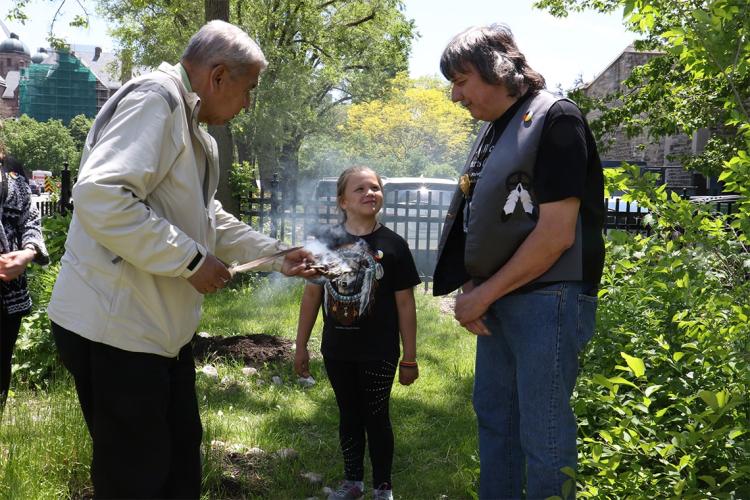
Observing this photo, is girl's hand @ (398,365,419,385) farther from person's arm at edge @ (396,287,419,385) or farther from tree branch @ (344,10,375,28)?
tree branch @ (344,10,375,28)


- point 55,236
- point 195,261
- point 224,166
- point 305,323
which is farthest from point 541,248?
point 224,166

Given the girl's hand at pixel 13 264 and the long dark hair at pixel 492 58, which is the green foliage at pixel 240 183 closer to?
the girl's hand at pixel 13 264

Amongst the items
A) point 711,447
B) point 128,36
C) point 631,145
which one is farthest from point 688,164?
point 631,145

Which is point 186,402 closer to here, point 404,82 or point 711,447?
point 711,447

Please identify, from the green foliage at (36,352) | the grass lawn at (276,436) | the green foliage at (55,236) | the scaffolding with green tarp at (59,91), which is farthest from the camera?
the scaffolding with green tarp at (59,91)

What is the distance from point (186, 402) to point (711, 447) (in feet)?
6.21

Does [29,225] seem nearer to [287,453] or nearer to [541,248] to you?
[287,453]

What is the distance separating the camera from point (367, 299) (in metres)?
3.56

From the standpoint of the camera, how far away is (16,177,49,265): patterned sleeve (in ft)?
13.5

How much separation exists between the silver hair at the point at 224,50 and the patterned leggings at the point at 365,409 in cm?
162

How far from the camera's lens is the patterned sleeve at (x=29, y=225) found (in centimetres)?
410

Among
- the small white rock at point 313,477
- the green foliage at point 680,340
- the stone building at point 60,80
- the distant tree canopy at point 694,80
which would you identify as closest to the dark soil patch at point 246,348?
the small white rock at point 313,477

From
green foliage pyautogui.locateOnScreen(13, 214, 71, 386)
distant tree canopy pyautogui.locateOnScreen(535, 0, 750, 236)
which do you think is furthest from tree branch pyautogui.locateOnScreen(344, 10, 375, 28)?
green foliage pyautogui.locateOnScreen(13, 214, 71, 386)

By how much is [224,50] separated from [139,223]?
688 millimetres
